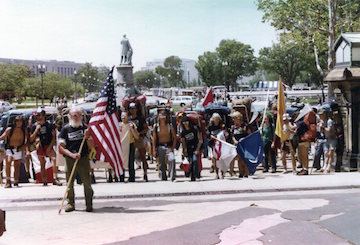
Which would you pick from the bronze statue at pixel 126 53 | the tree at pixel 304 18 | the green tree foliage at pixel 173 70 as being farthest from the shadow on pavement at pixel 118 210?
the green tree foliage at pixel 173 70

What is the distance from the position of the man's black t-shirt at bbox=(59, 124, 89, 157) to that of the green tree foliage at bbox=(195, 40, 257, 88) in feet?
164

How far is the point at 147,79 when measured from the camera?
5394 inches

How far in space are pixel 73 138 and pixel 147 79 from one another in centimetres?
12835

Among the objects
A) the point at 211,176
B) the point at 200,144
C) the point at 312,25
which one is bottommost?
the point at 211,176

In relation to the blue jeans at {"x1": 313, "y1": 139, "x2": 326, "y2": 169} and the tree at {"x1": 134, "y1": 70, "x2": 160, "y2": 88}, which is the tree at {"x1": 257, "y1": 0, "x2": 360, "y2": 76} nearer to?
the blue jeans at {"x1": 313, "y1": 139, "x2": 326, "y2": 169}

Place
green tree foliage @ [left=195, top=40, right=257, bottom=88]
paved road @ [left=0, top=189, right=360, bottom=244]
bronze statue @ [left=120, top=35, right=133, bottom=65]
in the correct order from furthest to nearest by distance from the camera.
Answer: green tree foliage @ [left=195, top=40, right=257, bottom=88]
bronze statue @ [left=120, top=35, right=133, bottom=65]
paved road @ [left=0, top=189, right=360, bottom=244]

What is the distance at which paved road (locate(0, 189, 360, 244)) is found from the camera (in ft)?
23.8

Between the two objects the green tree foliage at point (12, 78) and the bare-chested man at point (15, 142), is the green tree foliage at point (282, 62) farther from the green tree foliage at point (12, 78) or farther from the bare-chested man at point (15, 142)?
the bare-chested man at point (15, 142)

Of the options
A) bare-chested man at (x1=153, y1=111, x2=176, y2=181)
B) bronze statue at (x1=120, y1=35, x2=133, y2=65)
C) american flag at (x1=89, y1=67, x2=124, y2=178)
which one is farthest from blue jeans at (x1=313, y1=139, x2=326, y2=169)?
bronze statue at (x1=120, y1=35, x2=133, y2=65)

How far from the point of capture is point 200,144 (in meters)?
12.1

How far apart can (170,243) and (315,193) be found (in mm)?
4533

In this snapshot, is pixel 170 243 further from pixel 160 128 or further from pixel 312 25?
pixel 312 25

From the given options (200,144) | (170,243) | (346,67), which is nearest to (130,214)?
(170,243)

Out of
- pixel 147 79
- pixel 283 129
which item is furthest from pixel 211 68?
pixel 147 79
